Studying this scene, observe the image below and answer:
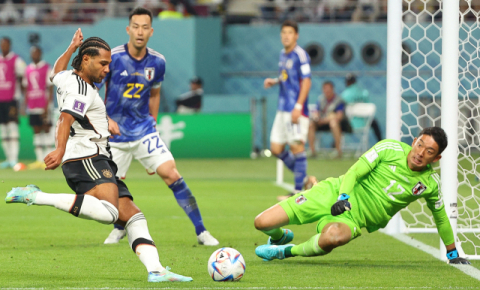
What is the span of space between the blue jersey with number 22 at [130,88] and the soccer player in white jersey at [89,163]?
1442 mm

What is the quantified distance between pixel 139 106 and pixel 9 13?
722 inches

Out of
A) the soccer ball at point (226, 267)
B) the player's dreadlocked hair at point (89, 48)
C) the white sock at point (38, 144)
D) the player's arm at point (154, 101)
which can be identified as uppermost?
the player's dreadlocked hair at point (89, 48)

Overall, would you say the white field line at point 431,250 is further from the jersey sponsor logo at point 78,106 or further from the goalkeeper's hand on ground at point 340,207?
the jersey sponsor logo at point 78,106

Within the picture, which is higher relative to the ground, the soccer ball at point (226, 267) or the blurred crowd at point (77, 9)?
the blurred crowd at point (77, 9)

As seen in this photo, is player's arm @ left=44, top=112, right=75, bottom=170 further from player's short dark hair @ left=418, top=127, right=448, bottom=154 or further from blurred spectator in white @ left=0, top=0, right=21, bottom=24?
blurred spectator in white @ left=0, top=0, right=21, bottom=24

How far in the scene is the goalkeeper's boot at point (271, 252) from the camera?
562 centimetres

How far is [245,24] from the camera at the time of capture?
75.3 ft

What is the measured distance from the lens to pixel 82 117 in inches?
186

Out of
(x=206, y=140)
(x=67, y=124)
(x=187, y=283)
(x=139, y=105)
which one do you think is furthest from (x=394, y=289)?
(x=206, y=140)

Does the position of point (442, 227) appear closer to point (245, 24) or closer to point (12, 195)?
point (12, 195)

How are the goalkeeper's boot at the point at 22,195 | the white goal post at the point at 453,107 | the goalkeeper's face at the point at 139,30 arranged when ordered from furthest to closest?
the goalkeeper's face at the point at 139,30, the white goal post at the point at 453,107, the goalkeeper's boot at the point at 22,195

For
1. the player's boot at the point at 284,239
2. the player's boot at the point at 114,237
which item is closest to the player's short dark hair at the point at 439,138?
the player's boot at the point at 284,239

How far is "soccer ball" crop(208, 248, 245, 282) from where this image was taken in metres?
4.79

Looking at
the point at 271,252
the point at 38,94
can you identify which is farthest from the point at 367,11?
the point at 271,252
